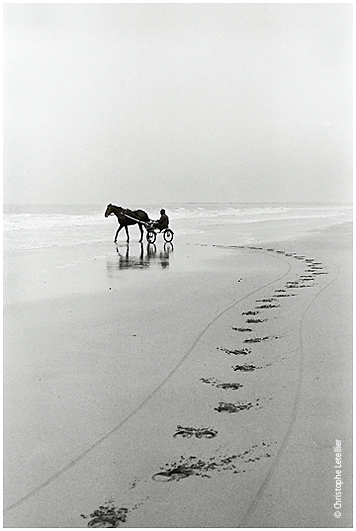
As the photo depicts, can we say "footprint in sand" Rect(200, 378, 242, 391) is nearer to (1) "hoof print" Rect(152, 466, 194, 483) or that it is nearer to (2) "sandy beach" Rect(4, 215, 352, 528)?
(2) "sandy beach" Rect(4, 215, 352, 528)

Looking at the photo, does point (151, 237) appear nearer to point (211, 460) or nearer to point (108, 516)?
point (211, 460)

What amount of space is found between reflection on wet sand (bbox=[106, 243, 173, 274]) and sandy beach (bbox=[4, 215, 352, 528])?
2791 millimetres

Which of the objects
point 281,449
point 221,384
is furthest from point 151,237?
point 281,449

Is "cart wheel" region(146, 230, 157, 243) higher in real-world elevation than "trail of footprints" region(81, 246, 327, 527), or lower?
higher

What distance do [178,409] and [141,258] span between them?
7571 mm

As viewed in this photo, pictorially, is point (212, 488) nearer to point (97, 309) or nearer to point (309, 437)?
point (309, 437)

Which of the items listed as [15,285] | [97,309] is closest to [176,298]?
[97,309]

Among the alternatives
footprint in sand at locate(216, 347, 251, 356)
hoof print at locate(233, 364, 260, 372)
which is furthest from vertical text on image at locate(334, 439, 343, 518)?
footprint in sand at locate(216, 347, 251, 356)

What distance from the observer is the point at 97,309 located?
5504mm

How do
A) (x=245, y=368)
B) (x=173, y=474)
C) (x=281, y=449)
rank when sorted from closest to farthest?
(x=173, y=474)
(x=281, y=449)
(x=245, y=368)

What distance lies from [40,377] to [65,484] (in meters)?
1.28

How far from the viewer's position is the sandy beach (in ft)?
7.14

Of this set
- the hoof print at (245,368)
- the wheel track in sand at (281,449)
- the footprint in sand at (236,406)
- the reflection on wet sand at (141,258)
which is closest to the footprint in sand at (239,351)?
the hoof print at (245,368)

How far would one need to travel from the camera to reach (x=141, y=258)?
10.5 m
